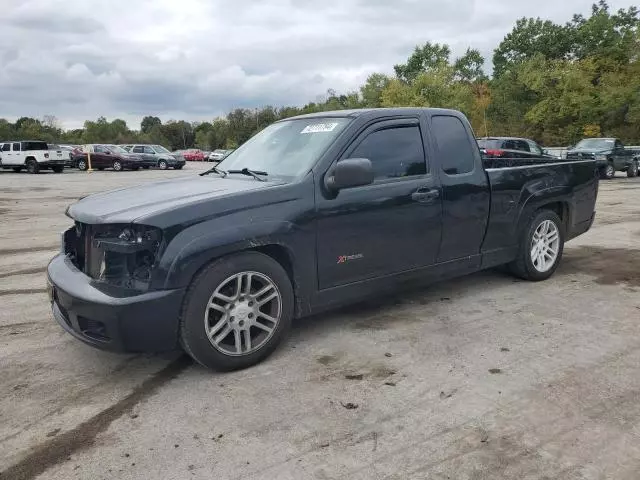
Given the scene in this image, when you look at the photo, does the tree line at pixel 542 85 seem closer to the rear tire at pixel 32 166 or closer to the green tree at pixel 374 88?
the green tree at pixel 374 88

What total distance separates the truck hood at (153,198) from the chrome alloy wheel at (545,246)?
3.14 meters

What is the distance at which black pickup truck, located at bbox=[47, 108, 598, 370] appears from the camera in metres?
3.26

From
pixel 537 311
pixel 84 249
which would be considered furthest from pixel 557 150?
pixel 84 249

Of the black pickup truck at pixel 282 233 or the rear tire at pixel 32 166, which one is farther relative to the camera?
the rear tire at pixel 32 166

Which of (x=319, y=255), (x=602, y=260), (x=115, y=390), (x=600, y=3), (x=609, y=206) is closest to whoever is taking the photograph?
(x=115, y=390)

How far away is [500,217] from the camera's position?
512 centimetres

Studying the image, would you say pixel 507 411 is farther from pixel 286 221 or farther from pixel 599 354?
pixel 286 221

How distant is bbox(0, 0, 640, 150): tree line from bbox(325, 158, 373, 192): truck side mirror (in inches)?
1415

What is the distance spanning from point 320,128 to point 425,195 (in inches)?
40.6

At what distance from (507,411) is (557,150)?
3581 centimetres

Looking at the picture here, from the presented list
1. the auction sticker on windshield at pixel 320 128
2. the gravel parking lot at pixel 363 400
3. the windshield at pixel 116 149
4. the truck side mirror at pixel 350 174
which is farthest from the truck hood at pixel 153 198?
the windshield at pixel 116 149

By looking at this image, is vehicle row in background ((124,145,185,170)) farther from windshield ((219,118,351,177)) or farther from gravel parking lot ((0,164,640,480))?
windshield ((219,118,351,177))

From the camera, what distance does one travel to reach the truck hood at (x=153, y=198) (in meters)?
3.37

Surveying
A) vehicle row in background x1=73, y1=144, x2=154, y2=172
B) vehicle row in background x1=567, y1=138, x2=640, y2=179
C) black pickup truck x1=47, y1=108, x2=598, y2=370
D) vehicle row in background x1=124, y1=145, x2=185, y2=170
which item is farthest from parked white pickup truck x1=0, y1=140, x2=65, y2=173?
black pickup truck x1=47, y1=108, x2=598, y2=370
